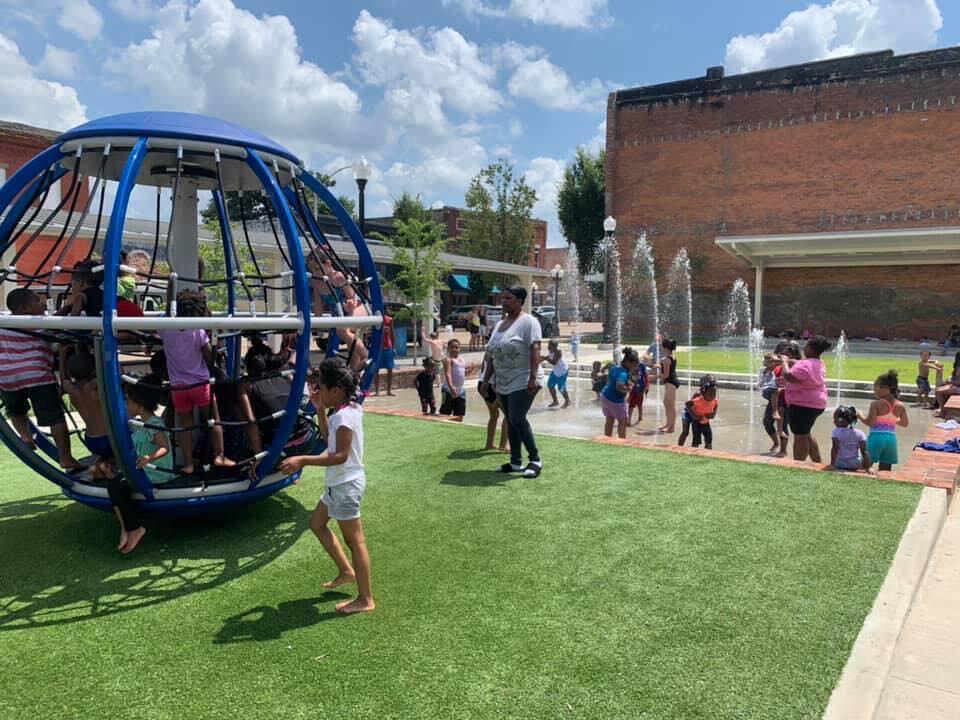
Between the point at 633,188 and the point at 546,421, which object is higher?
the point at 633,188

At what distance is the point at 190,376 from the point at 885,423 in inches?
254

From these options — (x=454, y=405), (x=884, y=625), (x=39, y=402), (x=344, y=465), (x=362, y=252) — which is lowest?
(x=884, y=625)

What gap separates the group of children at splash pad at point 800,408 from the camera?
Result: 6.64 meters

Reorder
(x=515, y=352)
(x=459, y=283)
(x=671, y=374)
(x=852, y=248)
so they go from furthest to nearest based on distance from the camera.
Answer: (x=459, y=283), (x=852, y=248), (x=671, y=374), (x=515, y=352)

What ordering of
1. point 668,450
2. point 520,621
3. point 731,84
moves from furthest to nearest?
point 731,84 → point 668,450 → point 520,621

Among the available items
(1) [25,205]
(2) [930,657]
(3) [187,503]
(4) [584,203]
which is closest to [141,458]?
(3) [187,503]

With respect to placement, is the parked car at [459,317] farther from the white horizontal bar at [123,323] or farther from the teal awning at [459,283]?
the white horizontal bar at [123,323]

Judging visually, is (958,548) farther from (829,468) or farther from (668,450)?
(668,450)

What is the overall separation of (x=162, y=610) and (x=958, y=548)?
5.34m

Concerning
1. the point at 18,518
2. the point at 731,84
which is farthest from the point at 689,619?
the point at 731,84

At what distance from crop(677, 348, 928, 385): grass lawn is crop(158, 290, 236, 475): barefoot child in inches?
592

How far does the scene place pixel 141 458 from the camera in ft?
15.3

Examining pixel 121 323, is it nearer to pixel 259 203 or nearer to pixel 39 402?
pixel 39 402

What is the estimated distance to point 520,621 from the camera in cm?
366
